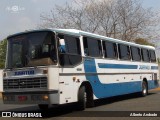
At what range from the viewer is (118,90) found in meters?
18.8

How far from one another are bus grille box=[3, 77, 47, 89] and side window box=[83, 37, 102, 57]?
318cm

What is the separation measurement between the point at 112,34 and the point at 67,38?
2830 cm

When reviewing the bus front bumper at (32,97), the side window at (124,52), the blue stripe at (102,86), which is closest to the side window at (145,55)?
the side window at (124,52)

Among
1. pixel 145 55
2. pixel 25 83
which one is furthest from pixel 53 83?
pixel 145 55

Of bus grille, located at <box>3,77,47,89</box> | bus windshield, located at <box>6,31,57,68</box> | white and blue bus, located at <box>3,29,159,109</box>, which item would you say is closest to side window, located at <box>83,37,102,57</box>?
white and blue bus, located at <box>3,29,159,109</box>

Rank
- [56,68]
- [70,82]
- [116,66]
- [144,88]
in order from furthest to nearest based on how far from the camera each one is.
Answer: [144,88], [116,66], [70,82], [56,68]

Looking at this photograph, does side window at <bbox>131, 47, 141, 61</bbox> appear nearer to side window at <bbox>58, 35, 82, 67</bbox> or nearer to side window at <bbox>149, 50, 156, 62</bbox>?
side window at <bbox>149, 50, 156, 62</bbox>

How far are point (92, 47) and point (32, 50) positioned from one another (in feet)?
11.8

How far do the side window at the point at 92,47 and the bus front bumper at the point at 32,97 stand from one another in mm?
3316

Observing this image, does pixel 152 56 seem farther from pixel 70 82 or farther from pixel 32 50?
pixel 32 50

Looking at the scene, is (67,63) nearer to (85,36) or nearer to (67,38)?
(67,38)

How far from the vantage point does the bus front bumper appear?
12708 millimetres

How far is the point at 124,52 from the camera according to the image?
2014 centimetres

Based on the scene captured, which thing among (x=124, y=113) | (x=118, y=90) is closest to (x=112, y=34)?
(x=118, y=90)
